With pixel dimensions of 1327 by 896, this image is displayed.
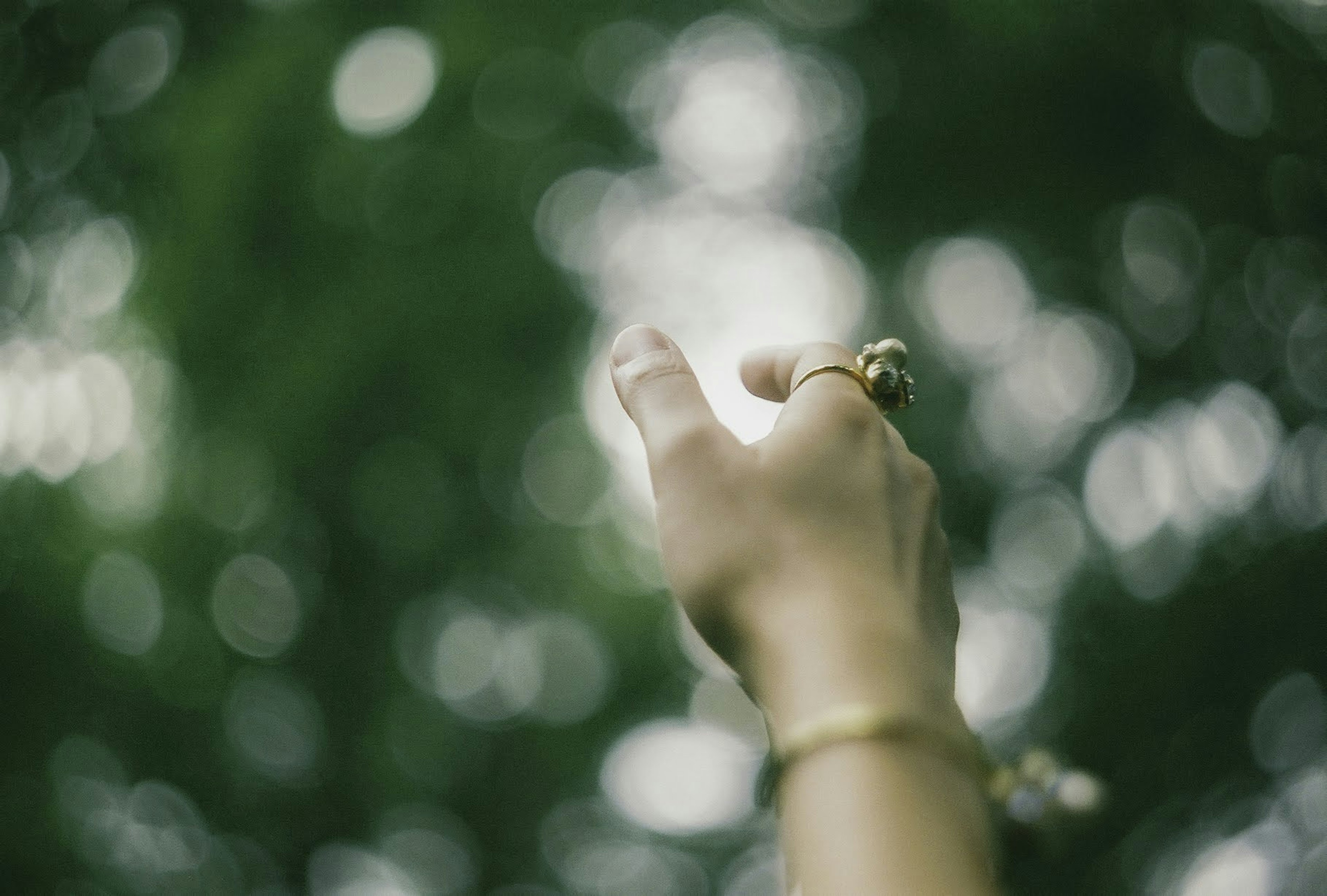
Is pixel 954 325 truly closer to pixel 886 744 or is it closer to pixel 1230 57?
pixel 1230 57

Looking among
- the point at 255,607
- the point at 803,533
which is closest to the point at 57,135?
the point at 255,607

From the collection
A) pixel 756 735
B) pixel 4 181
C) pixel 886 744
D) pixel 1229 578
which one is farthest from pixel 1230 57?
pixel 4 181

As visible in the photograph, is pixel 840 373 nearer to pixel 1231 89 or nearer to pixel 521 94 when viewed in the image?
pixel 1231 89

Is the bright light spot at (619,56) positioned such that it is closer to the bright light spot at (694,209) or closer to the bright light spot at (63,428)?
the bright light spot at (694,209)

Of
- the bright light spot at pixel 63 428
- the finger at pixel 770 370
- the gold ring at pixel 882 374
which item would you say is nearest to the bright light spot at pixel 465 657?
the bright light spot at pixel 63 428

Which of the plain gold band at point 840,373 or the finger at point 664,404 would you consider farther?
the plain gold band at point 840,373
